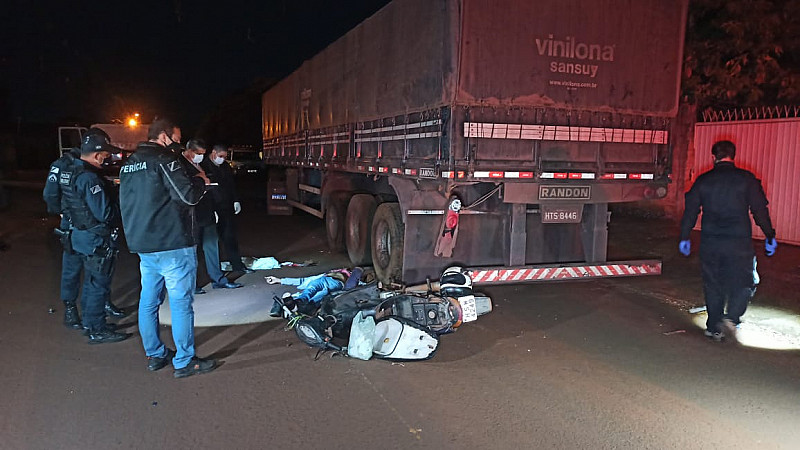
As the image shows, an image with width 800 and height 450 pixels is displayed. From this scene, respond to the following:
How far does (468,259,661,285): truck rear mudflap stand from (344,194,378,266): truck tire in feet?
8.37

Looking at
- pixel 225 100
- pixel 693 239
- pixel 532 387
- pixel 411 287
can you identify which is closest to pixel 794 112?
pixel 693 239

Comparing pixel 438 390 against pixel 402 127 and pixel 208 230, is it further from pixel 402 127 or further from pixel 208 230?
pixel 208 230

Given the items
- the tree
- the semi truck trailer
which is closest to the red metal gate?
the tree

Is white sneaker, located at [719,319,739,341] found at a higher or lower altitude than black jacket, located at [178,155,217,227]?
lower

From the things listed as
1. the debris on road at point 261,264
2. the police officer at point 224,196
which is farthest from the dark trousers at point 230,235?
the debris on road at point 261,264

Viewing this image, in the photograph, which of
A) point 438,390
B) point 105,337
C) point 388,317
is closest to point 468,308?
point 388,317

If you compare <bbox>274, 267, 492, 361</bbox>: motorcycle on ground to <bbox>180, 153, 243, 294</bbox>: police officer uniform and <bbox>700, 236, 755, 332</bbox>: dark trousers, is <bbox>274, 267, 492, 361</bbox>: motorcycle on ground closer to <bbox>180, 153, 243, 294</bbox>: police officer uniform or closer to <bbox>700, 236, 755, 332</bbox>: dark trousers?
<bbox>180, 153, 243, 294</bbox>: police officer uniform

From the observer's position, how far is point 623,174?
6863 mm

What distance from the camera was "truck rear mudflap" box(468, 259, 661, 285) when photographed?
6.61 metres

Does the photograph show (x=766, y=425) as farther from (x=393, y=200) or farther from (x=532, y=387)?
(x=393, y=200)

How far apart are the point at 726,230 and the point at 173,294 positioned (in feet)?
15.8

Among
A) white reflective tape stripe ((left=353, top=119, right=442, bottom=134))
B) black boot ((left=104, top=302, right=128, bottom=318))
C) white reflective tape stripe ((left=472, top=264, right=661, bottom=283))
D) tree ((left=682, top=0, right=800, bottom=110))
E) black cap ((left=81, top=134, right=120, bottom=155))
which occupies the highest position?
tree ((left=682, top=0, right=800, bottom=110))

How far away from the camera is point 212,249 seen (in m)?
7.67

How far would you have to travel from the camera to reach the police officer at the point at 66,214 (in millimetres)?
5621
